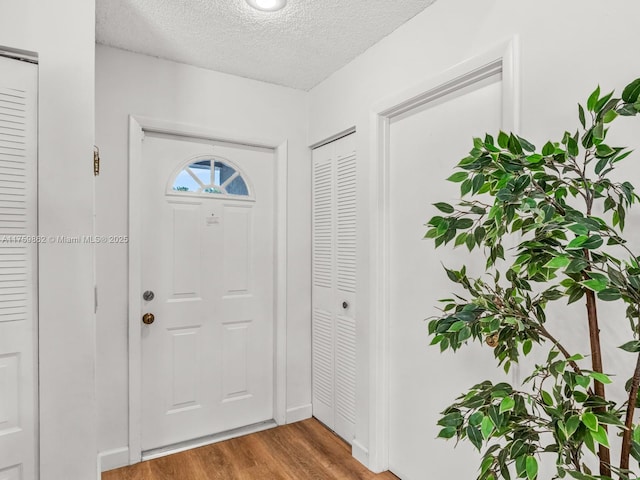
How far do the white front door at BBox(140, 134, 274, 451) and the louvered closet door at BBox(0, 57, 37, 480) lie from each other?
0.87m

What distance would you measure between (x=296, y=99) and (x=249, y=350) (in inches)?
71.0

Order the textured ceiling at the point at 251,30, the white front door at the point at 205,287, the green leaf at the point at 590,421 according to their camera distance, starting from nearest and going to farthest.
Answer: the green leaf at the point at 590,421
the textured ceiling at the point at 251,30
the white front door at the point at 205,287

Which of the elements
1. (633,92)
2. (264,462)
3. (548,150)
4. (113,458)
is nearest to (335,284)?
(264,462)

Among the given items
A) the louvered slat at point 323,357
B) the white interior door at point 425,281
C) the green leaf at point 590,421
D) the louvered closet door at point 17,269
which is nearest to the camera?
the green leaf at point 590,421

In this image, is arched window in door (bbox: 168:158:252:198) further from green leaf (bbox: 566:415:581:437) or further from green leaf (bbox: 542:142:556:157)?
green leaf (bbox: 566:415:581:437)

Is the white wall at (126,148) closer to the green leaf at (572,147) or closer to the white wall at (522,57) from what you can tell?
the white wall at (522,57)

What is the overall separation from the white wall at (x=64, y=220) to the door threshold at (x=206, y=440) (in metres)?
0.91

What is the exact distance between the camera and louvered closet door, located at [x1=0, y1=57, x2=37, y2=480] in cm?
142

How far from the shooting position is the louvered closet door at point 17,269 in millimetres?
1420

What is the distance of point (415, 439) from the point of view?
1.97 metres

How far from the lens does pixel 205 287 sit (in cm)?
250

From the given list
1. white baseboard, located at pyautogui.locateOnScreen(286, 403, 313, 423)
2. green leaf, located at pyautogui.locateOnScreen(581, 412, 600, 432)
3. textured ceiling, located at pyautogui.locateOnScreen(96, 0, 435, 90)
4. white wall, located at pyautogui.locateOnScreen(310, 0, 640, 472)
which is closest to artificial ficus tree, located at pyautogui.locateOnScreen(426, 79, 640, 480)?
green leaf, located at pyautogui.locateOnScreen(581, 412, 600, 432)

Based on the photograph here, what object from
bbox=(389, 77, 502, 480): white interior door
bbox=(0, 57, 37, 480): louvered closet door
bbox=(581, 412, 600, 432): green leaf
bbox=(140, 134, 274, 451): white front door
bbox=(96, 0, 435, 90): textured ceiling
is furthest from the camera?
bbox=(140, 134, 274, 451): white front door

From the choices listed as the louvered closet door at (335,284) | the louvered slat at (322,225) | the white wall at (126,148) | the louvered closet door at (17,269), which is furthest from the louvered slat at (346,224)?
the louvered closet door at (17,269)
